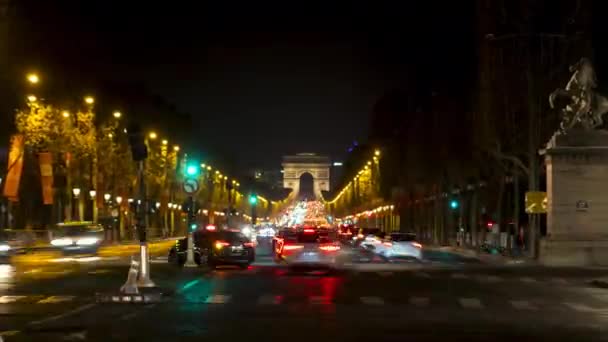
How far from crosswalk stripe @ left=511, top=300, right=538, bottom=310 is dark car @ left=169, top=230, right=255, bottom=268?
58.2ft

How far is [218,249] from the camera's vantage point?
41.3 m

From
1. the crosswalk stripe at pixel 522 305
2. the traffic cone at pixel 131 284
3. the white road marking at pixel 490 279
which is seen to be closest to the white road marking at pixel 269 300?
the traffic cone at pixel 131 284

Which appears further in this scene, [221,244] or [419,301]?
[221,244]

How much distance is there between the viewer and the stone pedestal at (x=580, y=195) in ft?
146

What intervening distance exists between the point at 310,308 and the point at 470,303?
422 centimetres

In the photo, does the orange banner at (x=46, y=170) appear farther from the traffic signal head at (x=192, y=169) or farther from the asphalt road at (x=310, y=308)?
the asphalt road at (x=310, y=308)

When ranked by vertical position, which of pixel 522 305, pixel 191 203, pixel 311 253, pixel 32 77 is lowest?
pixel 522 305

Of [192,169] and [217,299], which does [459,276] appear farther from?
[217,299]

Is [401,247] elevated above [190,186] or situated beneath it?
situated beneath

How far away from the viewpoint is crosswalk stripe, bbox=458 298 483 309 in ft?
77.8

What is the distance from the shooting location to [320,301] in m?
24.6

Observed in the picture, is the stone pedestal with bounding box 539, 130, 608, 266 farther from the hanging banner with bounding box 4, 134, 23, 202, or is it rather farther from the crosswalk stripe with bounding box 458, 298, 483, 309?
the hanging banner with bounding box 4, 134, 23, 202

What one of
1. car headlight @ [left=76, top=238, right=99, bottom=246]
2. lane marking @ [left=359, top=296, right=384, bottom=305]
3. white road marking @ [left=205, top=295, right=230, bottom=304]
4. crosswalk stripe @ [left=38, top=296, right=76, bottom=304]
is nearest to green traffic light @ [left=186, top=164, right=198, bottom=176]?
white road marking @ [left=205, top=295, right=230, bottom=304]

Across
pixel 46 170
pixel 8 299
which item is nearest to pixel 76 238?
pixel 46 170
